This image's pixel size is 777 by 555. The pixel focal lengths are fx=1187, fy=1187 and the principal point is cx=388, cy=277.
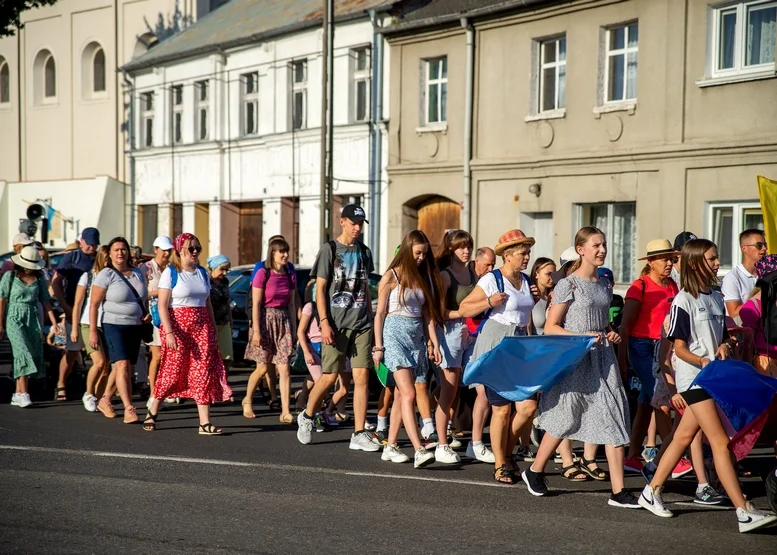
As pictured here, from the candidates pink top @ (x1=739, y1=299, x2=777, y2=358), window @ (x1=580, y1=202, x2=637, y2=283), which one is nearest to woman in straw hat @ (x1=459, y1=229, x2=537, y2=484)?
pink top @ (x1=739, y1=299, x2=777, y2=358)

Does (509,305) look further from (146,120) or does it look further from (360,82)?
(146,120)

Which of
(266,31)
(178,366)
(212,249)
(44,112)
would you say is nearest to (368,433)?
(178,366)

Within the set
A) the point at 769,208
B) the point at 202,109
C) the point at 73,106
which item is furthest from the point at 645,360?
the point at 73,106

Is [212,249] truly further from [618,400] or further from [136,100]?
[618,400]

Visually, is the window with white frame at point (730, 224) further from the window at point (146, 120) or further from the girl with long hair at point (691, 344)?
the window at point (146, 120)

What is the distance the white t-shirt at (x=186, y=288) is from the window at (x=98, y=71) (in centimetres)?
3071

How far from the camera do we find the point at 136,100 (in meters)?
36.9

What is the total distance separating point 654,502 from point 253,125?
25927 mm

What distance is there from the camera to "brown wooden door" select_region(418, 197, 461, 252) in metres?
26.9

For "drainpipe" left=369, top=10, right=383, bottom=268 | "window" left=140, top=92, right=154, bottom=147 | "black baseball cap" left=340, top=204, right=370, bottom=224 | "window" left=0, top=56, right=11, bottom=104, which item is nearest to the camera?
"black baseball cap" left=340, top=204, right=370, bottom=224

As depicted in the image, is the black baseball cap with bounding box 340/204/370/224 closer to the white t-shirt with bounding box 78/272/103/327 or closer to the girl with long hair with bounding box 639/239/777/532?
the girl with long hair with bounding box 639/239/777/532

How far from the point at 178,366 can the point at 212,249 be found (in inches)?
915

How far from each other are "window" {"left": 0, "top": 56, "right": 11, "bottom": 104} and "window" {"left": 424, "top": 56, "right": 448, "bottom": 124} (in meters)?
22.9

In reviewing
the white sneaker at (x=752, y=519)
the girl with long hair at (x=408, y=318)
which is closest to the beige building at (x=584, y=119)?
the girl with long hair at (x=408, y=318)
